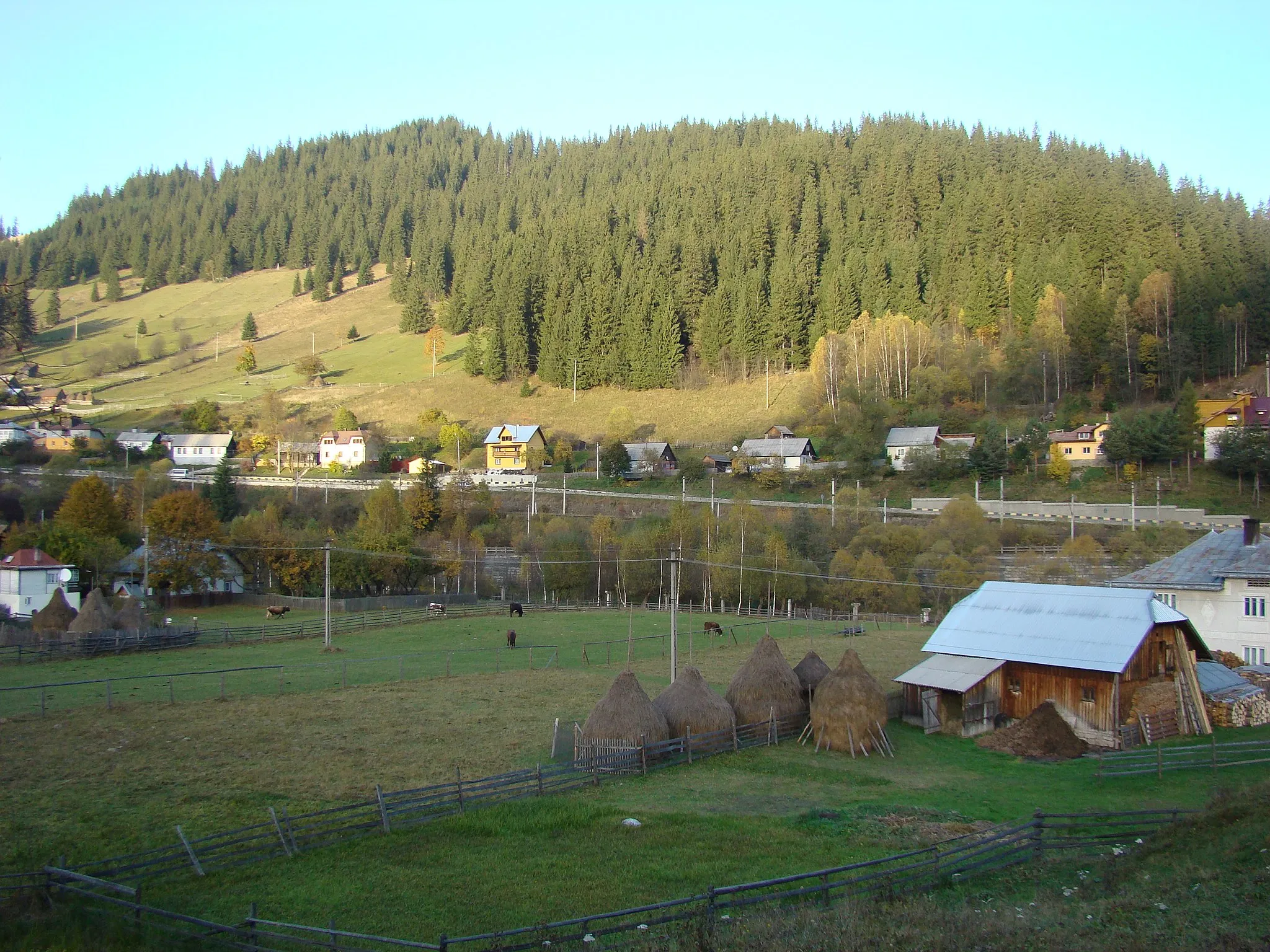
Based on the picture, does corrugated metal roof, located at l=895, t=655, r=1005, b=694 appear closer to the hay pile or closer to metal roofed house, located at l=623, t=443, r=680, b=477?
the hay pile

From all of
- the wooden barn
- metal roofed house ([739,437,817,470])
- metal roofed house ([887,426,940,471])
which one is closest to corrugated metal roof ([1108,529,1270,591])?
the wooden barn

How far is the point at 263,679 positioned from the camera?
109 feet

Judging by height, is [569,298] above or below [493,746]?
above

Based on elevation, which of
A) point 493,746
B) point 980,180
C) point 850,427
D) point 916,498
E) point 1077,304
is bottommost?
point 493,746

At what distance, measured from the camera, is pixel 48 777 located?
792 inches

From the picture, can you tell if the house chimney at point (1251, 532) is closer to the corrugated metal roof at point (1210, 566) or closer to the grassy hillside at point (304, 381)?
the corrugated metal roof at point (1210, 566)

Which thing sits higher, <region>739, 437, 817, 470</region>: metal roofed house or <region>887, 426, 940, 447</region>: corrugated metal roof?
<region>887, 426, 940, 447</region>: corrugated metal roof

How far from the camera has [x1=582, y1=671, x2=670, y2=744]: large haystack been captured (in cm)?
2222

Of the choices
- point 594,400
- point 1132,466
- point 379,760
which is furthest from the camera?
point 594,400

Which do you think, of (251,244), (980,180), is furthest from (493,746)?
(251,244)

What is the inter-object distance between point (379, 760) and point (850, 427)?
223 feet

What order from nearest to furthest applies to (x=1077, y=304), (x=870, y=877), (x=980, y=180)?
1. (x=870, y=877)
2. (x=1077, y=304)
3. (x=980, y=180)

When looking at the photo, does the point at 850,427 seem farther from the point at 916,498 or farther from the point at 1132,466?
the point at 1132,466

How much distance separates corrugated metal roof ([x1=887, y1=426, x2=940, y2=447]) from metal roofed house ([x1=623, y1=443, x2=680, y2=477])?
18971mm
